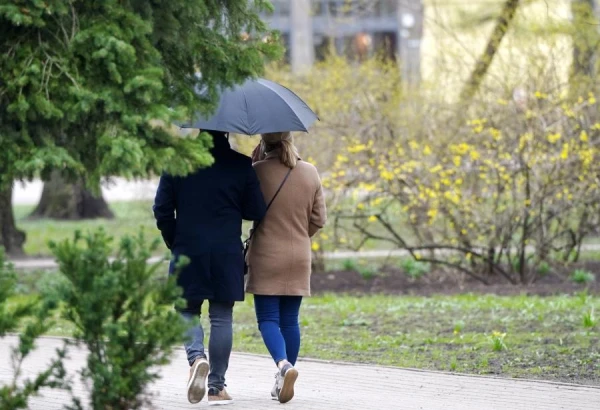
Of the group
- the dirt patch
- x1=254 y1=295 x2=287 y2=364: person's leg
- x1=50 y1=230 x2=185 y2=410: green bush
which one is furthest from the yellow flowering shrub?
x1=50 y1=230 x2=185 y2=410: green bush

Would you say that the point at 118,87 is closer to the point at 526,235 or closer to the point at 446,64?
the point at 526,235

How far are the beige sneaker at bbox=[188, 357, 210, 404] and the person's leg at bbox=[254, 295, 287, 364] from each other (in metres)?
0.45

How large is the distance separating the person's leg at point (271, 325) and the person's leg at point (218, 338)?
243mm

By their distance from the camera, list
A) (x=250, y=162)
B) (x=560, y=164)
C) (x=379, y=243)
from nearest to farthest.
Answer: (x=250, y=162)
(x=560, y=164)
(x=379, y=243)

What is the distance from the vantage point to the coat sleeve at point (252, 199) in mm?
6391

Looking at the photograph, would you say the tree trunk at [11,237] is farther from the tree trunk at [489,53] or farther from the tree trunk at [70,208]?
the tree trunk at [489,53]

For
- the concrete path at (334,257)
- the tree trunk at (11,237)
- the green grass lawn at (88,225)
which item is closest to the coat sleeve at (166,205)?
the green grass lawn at (88,225)

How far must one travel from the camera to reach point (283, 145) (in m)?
6.71

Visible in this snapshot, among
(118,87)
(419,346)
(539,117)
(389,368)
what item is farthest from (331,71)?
(118,87)

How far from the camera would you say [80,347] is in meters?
4.43

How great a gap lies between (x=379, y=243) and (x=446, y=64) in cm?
465

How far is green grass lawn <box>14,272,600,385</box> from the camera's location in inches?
312

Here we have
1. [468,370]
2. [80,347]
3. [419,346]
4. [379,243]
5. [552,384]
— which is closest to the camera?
[80,347]

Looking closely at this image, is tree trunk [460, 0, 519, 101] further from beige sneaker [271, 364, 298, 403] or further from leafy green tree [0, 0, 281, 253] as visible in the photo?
leafy green tree [0, 0, 281, 253]
